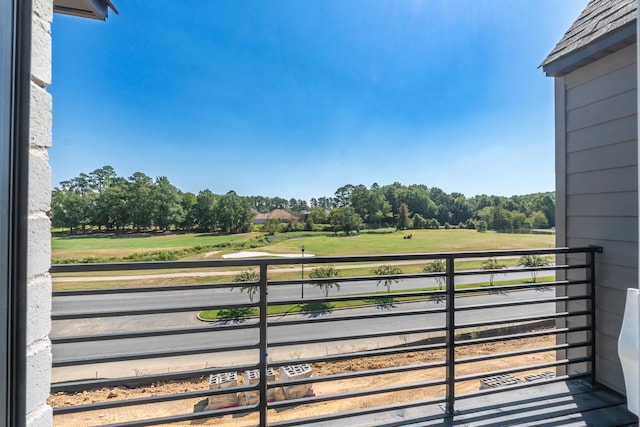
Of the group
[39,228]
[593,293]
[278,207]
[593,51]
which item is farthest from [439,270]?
[278,207]

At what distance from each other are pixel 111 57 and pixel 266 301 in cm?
837

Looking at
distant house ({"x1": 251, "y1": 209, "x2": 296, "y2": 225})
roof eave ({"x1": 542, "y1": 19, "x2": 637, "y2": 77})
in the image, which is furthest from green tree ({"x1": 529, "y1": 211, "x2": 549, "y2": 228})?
distant house ({"x1": 251, "y1": 209, "x2": 296, "y2": 225})

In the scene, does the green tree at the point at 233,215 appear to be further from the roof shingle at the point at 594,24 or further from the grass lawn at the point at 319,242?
the roof shingle at the point at 594,24

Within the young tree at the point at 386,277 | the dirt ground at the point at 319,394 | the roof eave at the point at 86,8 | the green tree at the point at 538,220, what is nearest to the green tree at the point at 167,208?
the dirt ground at the point at 319,394

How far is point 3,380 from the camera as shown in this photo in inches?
20.5

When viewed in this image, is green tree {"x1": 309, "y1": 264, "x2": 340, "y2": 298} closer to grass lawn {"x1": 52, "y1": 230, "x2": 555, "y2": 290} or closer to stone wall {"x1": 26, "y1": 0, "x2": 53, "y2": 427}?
grass lawn {"x1": 52, "y1": 230, "x2": 555, "y2": 290}

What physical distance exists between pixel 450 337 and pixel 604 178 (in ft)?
4.59

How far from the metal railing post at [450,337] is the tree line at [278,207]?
1.63m

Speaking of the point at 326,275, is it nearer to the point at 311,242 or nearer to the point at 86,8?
the point at 86,8

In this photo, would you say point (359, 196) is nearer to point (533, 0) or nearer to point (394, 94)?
point (533, 0)

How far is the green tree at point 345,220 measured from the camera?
551 cm

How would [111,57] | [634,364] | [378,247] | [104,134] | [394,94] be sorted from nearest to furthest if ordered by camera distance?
A: 1. [634,364]
2. [378,247]
3. [111,57]
4. [104,134]
5. [394,94]

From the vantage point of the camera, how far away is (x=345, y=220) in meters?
5.76

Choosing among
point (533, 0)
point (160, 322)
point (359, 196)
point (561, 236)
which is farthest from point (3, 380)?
point (160, 322)
